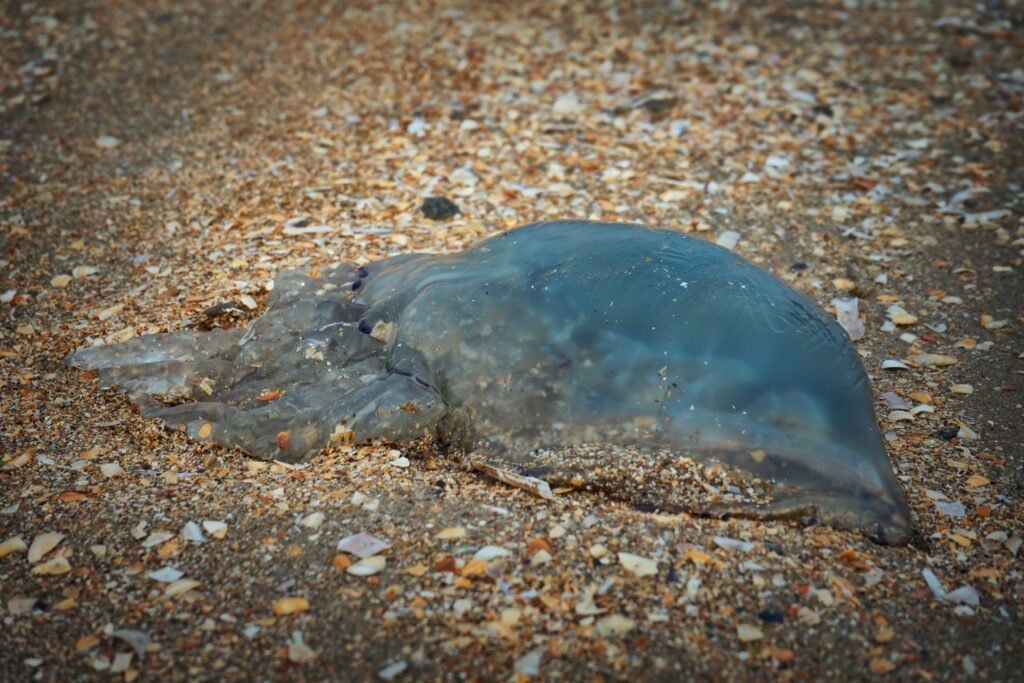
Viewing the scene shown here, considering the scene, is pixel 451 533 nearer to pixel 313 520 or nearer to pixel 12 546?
→ pixel 313 520

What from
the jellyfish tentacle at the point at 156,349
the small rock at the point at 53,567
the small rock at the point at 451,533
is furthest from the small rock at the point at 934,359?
the small rock at the point at 53,567

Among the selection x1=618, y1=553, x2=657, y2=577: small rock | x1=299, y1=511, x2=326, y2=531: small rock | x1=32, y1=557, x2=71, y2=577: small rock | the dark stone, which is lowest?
x1=618, y1=553, x2=657, y2=577: small rock

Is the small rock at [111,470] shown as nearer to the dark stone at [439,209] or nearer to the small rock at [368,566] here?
the small rock at [368,566]

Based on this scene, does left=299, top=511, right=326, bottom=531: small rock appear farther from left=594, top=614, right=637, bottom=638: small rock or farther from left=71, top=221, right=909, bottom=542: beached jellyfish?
left=594, top=614, right=637, bottom=638: small rock

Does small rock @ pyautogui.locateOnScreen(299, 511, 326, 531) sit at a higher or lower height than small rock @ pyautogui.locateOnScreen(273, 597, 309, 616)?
Answer: higher

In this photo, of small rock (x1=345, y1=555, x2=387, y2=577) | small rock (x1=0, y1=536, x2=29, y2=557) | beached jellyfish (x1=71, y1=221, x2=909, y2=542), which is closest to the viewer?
small rock (x1=345, y1=555, x2=387, y2=577)

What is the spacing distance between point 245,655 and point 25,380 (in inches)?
67.0

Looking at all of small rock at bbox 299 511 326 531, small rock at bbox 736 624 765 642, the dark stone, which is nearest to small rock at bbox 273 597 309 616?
small rock at bbox 299 511 326 531

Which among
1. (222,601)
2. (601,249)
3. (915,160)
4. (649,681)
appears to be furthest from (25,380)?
(915,160)

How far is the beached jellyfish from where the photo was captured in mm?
2609

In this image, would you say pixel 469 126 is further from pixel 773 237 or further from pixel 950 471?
pixel 950 471

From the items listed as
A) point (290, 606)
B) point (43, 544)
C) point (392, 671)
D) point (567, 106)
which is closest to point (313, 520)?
point (290, 606)

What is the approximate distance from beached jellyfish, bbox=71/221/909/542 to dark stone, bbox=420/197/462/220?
3.30 feet

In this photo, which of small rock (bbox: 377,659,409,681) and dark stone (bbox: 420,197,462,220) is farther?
dark stone (bbox: 420,197,462,220)
